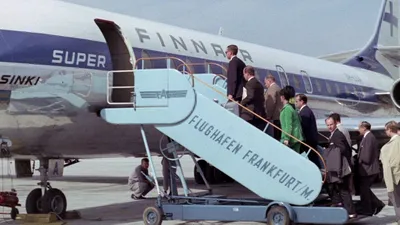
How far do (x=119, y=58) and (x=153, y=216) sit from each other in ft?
9.83

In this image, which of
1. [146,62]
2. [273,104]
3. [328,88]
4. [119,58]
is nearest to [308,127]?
[273,104]

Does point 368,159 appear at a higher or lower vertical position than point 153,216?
higher

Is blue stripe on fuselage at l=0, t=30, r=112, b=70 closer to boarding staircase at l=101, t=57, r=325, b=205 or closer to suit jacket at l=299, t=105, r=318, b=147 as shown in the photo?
boarding staircase at l=101, t=57, r=325, b=205

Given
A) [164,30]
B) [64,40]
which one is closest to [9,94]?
[64,40]

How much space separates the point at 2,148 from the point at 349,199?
16.4 ft

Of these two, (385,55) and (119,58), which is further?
(385,55)

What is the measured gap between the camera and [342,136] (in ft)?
Result: 30.5

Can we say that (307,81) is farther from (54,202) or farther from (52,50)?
(52,50)

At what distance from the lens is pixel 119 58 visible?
10602mm

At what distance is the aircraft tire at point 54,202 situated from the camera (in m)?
10.4

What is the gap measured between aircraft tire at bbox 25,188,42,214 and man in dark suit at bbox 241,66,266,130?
3870mm

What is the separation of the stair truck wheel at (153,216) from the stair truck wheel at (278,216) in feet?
4.76

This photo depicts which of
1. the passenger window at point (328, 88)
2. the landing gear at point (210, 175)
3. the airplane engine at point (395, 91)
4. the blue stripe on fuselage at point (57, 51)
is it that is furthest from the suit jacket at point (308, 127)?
the passenger window at point (328, 88)

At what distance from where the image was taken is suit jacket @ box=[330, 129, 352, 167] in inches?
363
